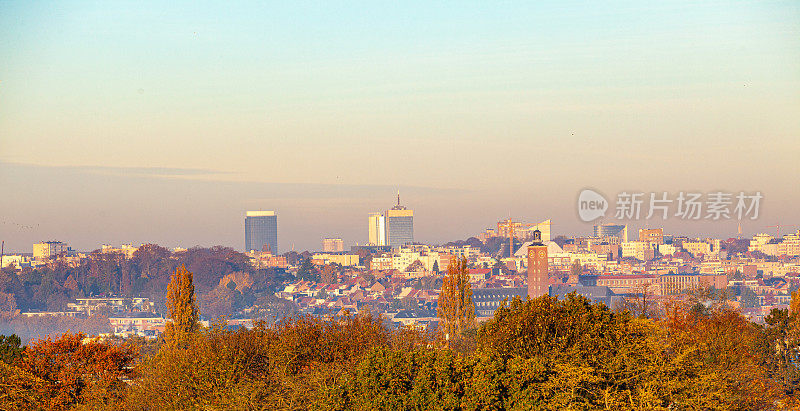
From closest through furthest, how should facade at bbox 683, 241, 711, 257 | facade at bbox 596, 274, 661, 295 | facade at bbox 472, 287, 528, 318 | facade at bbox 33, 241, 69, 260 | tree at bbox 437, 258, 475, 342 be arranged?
1. tree at bbox 437, 258, 475, 342
2. facade at bbox 472, 287, 528, 318
3. facade at bbox 596, 274, 661, 295
4. facade at bbox 33, 241, 69, 260
5. facade at bbox 683, 241, 711, 257

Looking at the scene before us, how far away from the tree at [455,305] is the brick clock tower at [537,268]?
8200 centimetres

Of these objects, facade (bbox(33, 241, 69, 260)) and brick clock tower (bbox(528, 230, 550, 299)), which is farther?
facade (bbox(33, 241, 69, 260))

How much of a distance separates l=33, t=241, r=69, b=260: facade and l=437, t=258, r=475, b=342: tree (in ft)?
504

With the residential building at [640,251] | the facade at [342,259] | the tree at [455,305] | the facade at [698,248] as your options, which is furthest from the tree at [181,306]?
the facade at [698,248]

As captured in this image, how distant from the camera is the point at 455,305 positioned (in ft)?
128

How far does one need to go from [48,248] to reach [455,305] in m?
156

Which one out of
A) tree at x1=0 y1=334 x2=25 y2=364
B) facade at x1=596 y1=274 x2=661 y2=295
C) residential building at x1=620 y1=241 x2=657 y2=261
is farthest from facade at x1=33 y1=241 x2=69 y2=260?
tree at x1=0 y1=334 x2=25 y2=364

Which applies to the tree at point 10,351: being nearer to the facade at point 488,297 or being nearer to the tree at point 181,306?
the tree at point 181,306

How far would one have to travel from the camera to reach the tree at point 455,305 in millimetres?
38781

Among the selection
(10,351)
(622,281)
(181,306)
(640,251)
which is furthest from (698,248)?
(10,351)

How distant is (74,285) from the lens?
135125 millimetres

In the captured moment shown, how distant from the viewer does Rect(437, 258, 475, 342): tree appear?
38.8 metres

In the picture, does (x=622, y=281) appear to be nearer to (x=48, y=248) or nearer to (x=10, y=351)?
(x=48, y=248)

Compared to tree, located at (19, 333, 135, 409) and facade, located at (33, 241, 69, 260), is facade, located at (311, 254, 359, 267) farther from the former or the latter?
tree, located at (19, 333, 135, 409)
